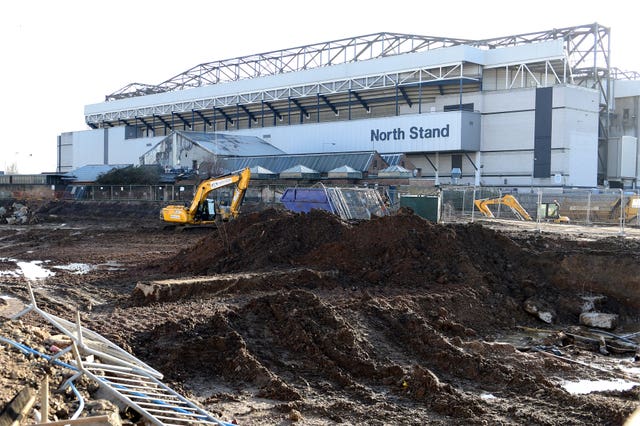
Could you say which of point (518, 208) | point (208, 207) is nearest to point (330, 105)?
point (518, 208)

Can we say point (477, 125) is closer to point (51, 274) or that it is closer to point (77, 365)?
point (51, 274)

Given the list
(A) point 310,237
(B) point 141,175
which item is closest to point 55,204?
(B) point 141,175

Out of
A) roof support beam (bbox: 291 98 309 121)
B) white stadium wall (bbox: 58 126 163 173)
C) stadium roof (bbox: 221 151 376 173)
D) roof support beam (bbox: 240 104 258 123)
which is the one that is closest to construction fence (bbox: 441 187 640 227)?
stadium roof (bbox: 221 151 376 173)

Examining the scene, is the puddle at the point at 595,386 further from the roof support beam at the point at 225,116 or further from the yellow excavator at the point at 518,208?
the roof support beam at the point at 225,116

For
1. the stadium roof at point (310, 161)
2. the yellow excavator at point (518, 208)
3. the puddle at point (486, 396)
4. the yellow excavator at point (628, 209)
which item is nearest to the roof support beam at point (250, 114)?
the stadium roof at point (310, 161)

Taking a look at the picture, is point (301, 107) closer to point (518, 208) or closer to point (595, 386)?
point (518, 208)

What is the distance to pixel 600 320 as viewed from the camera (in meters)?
17.5

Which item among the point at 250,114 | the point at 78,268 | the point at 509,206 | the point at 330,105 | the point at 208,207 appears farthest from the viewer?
the point at 250,114

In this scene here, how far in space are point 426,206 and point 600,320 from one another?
1403 centimetres

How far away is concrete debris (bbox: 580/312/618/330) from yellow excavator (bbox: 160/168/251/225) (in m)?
20.4

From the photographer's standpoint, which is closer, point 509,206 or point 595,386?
point 595,386

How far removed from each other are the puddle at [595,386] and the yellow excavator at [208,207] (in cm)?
2415

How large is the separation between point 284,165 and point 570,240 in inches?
1830

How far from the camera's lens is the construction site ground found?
34.6 feet
